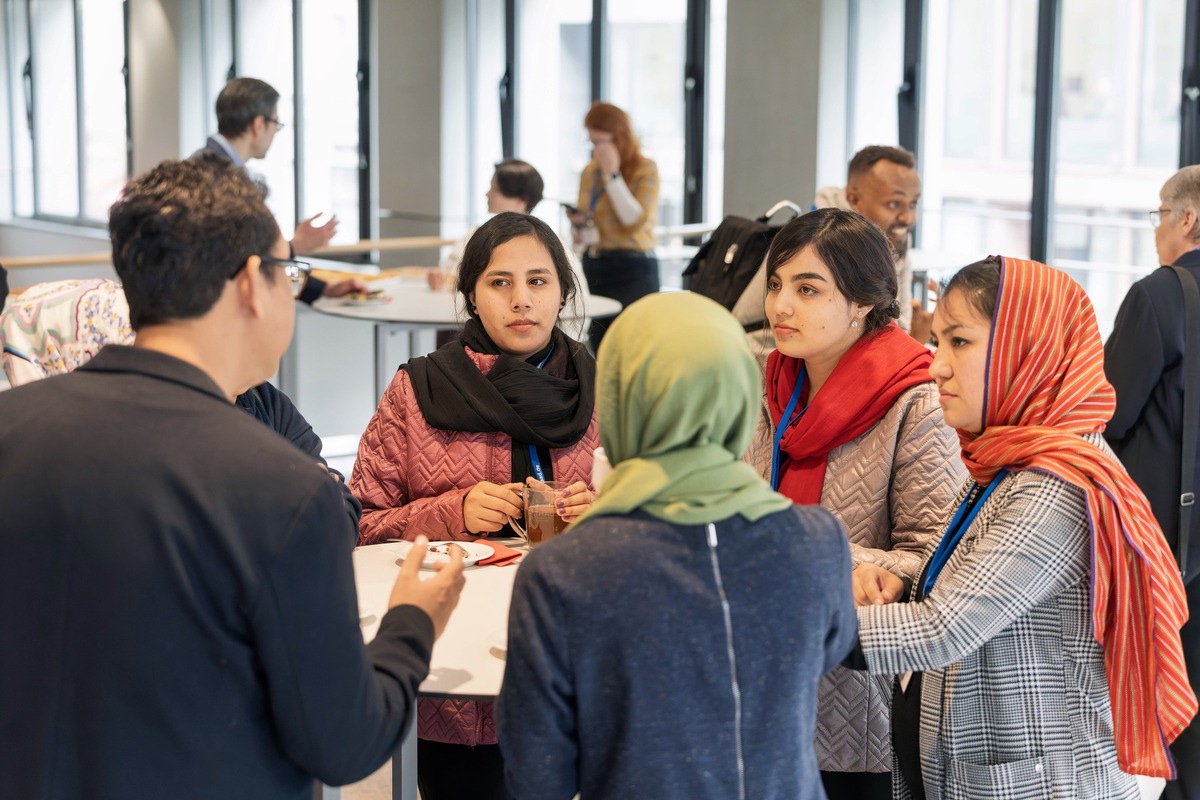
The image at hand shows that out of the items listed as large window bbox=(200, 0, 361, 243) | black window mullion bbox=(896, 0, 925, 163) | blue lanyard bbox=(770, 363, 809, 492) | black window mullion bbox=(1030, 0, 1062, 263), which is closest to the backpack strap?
blue lanyard bbox=(770, 363, 809, 492)

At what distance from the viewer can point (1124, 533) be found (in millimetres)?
1559

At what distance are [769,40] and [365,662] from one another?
5.74 meters

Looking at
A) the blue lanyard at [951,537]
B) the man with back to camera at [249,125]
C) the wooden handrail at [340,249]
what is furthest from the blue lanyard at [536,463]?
the man with back to camera at [249,125]

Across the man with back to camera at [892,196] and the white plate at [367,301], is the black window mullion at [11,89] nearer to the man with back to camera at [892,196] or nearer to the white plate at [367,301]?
the white plate at [367,301]

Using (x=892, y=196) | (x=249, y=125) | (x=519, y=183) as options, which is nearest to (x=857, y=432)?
(x=892, y=196)

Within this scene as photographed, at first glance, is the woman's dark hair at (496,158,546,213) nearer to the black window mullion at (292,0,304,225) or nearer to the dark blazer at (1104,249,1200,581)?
the dark blazer at (1104,249,1200,581)

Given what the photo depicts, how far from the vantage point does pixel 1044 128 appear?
18.5 feet

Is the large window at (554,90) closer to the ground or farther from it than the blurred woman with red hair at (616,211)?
farther from it

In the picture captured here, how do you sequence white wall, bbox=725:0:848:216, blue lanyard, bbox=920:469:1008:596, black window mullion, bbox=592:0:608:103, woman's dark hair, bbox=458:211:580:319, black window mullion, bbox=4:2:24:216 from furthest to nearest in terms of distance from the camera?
black window mullion, bbox=4:2:24:216
black window mullion, bbox=592:0:608:103
white wall, bbox=725:0:848:216
woman's dark hair, bbox=458:211:580:319
blue lanyard, bbox=920:469:1008:596

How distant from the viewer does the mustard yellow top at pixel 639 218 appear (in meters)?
5.80

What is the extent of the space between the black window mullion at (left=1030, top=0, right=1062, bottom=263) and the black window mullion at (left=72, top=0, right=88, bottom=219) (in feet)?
29.2

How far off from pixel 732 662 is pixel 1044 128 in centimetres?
502

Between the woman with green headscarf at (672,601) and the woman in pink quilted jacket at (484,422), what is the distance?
0.89 metres

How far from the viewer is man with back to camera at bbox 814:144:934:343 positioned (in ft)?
11.8
